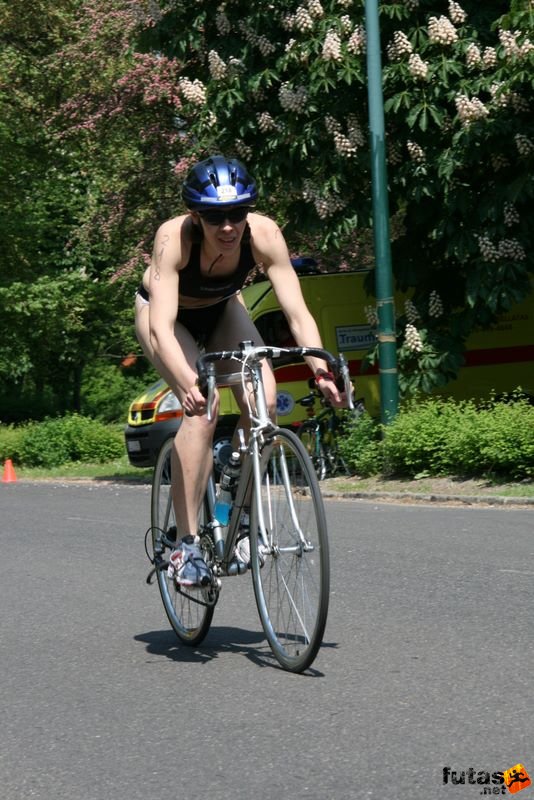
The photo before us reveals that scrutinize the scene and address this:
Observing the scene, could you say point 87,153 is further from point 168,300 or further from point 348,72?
point 168,300

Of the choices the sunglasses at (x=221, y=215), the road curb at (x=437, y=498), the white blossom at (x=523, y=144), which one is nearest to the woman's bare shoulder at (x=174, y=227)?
the sunglasses at (x=221, y=215)

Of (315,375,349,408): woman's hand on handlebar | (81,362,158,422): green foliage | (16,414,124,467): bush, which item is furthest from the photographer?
(81,362,158,422): green foliage

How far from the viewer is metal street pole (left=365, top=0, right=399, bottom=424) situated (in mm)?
16125

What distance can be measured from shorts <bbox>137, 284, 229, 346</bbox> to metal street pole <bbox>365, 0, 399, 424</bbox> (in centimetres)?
1023

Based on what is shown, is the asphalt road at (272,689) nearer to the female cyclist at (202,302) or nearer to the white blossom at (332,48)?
the female cyclist at (202,302)

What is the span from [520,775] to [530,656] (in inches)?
69.8

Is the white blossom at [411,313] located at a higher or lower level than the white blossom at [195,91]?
lower

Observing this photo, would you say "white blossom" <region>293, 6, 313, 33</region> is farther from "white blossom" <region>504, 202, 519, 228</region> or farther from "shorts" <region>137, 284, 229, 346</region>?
"shorts" <region>137, 284, 229, 346</region>

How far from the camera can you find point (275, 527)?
19.3 feet

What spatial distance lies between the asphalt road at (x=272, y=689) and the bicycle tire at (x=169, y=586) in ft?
0.35

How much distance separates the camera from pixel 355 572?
9.08 m

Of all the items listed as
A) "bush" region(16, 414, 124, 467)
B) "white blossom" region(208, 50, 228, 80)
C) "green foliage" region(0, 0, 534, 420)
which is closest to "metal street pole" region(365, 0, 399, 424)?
"green foliage" region(0, 0, 534, 420)

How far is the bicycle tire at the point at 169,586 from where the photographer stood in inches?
260

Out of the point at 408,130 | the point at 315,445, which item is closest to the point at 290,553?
the point at 315,445
